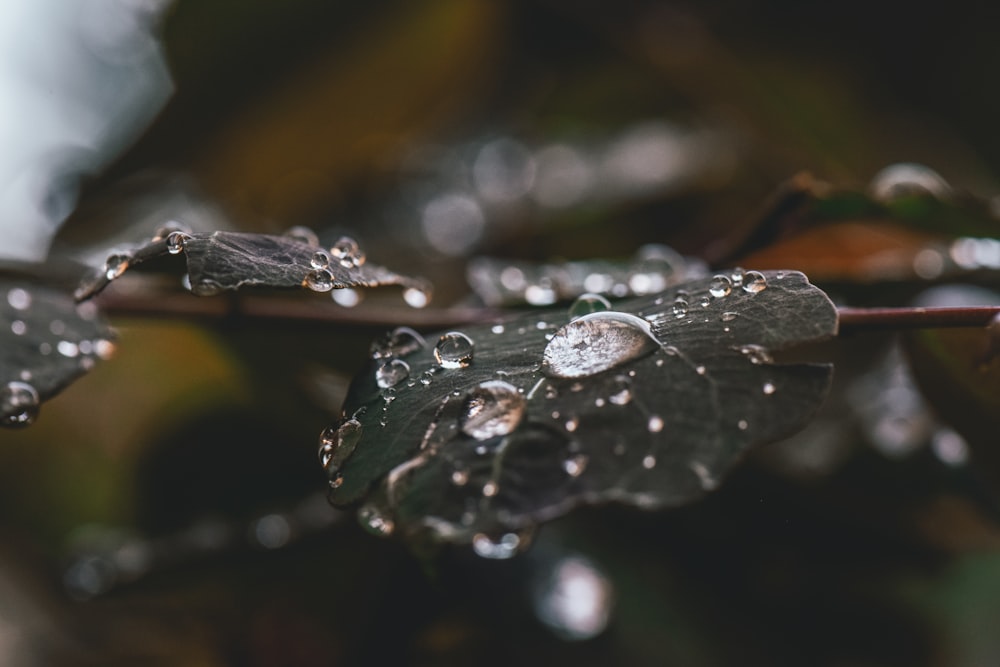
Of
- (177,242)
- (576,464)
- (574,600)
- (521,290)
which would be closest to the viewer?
(576,464)

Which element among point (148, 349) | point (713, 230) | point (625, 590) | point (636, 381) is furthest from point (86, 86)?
point (636, 381)

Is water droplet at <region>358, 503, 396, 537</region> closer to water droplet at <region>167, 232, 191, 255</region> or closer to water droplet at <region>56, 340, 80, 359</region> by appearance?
water droplet at <region>167, 232, 191, 255</region>

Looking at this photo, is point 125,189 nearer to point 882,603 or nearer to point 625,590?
point 625,590

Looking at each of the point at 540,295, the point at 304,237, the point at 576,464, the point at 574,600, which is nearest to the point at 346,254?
the point at 304,237

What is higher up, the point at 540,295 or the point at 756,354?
the point at 756,354

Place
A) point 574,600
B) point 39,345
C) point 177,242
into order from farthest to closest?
point 574,600
point 39,345
point 177,242

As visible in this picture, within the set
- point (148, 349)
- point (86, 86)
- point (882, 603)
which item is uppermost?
point (86, 86)

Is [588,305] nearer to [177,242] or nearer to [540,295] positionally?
[540,295]
